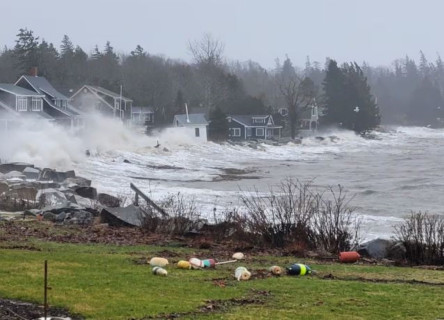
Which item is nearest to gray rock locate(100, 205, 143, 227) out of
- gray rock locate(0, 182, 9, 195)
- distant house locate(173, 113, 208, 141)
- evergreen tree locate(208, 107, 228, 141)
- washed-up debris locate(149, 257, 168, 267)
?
washed-up debris locate(149, 257, 168, 267)

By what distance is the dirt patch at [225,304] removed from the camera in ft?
29.8

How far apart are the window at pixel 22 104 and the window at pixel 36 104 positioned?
132 centimetres

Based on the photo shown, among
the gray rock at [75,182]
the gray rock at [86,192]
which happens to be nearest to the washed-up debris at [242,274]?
the gray rock at [86,192]

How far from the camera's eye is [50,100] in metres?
77.4

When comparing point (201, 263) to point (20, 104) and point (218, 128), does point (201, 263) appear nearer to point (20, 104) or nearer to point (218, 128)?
point (20, 104)

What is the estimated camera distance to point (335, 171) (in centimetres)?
5750

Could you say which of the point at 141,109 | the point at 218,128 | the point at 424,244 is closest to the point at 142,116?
the point at 141,109

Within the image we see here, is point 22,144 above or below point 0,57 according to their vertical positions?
below

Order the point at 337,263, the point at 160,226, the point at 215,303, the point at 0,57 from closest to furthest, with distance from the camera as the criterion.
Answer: the point at 215,303 < the point at 337,263 < the point at 160,226 < the point at 0,57

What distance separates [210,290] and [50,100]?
69.2 metres

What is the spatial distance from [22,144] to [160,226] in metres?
37.1

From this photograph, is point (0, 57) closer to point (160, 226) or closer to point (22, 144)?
point (22, 144)

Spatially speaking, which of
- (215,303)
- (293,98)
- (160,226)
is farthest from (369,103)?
(215,303)

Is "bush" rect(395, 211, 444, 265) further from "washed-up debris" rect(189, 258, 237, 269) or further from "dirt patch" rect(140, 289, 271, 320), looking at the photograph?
"dirt patch" rect(140, 289, 271, 320)
